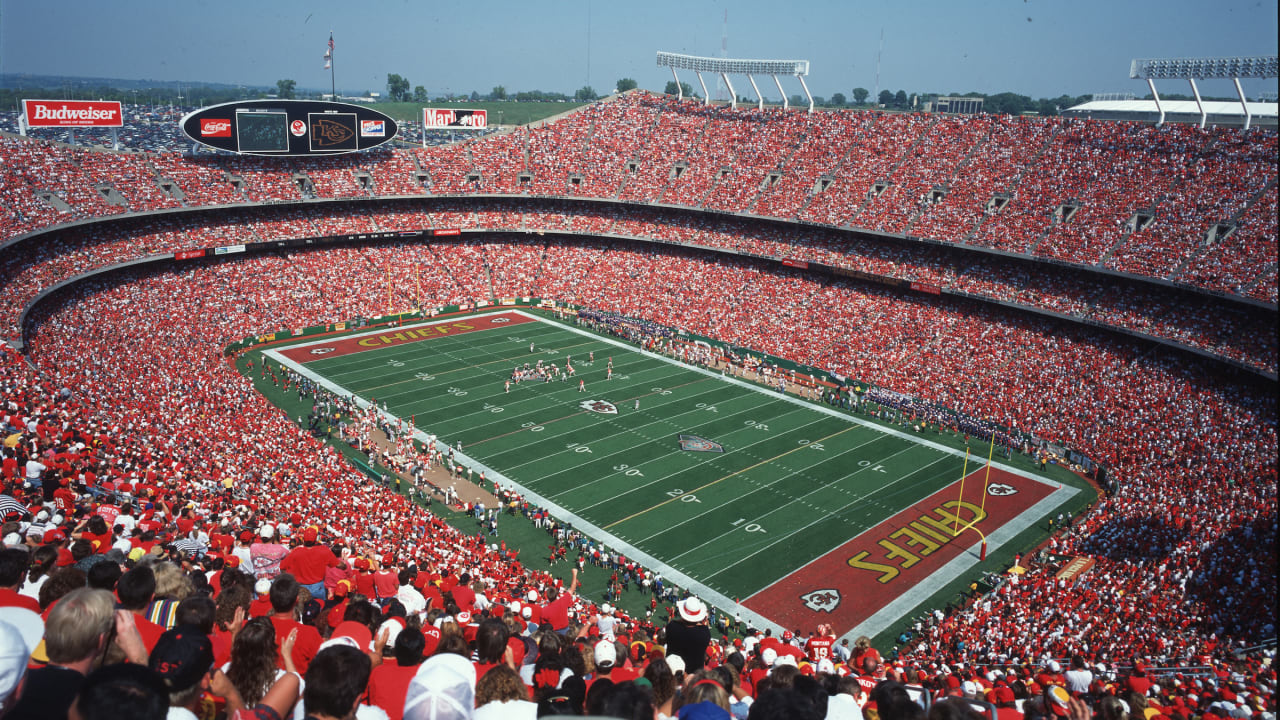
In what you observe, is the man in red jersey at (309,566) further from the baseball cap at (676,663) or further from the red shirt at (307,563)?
the baseball cap at (676,663)

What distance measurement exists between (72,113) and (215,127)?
719 cm

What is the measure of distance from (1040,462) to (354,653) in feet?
106

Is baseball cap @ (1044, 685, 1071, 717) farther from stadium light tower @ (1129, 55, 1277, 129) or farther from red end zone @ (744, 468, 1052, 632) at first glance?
stadium light tower @ (1129, 55, 1277, 129)

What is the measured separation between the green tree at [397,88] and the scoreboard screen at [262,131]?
7501 cm

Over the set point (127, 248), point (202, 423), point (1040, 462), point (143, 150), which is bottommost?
point (1040, 462)

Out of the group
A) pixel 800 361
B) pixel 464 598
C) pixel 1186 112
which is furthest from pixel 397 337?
pixel 1186 112

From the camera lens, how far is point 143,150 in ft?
159

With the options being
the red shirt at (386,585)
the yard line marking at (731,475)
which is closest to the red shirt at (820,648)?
the red shirt at (386,585)

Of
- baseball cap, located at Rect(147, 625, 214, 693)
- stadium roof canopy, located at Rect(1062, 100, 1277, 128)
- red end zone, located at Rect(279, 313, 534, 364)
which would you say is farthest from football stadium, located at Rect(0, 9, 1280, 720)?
stadium roof canopy, located at Rect(1062, 100, 1277, 128)

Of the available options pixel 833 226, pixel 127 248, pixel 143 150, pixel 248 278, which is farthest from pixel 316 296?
pixel 833 226

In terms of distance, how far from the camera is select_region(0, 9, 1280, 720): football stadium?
7188 mm

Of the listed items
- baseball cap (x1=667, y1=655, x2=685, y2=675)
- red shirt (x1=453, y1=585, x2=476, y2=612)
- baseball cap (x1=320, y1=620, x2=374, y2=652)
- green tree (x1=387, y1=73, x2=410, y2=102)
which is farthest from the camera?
green tree (x1=387, y1=73, x2=410, y2=102)

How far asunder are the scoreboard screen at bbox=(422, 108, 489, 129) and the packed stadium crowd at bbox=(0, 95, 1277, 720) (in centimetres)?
174

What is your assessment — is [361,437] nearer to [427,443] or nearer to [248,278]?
[427,443]
